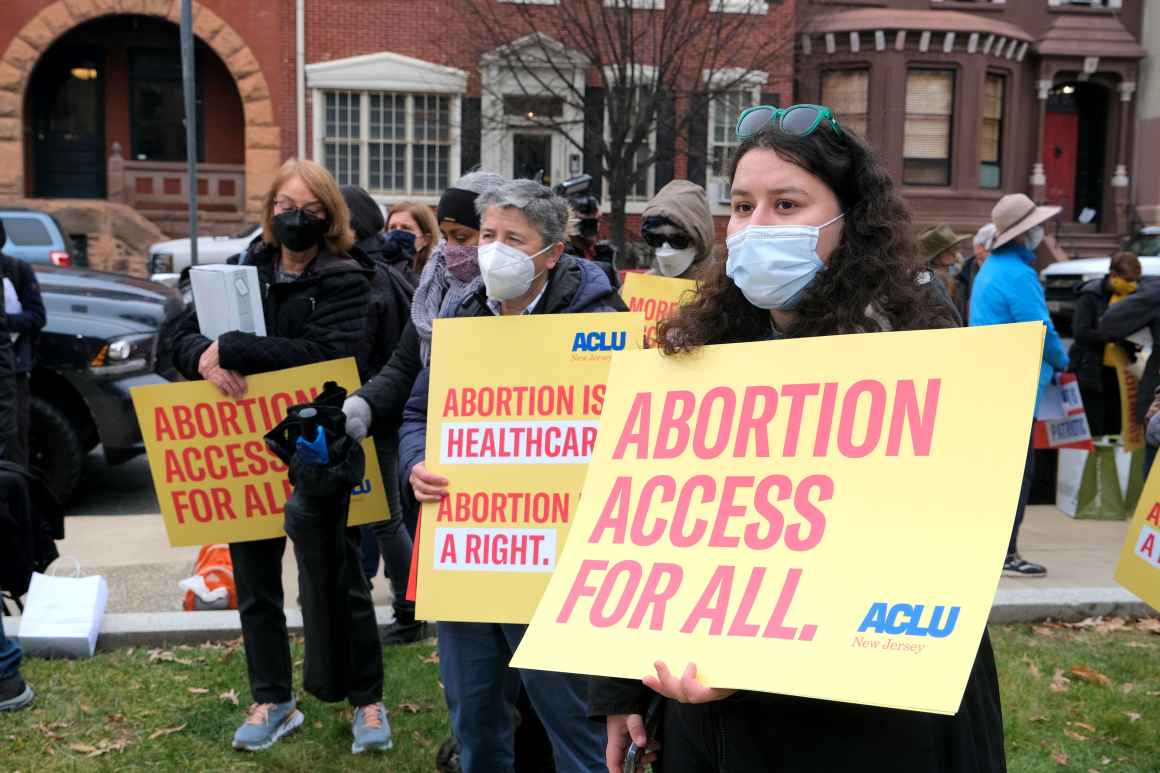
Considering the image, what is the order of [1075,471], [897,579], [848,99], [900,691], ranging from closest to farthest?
[900,691] → [897,579] → [1075,471] → [848,99]

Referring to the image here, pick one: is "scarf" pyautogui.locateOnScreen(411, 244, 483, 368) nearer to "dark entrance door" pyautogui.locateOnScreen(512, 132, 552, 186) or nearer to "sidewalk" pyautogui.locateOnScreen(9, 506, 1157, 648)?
"sidewalk" pyautogui.locateOnScreen(9, 506, 1157, 648)

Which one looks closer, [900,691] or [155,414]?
[900,691]

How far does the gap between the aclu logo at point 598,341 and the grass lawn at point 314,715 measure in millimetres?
1807

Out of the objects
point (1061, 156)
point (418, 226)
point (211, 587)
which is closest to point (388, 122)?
point (1061, 156)

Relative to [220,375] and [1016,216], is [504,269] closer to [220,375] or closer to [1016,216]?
[220,375]

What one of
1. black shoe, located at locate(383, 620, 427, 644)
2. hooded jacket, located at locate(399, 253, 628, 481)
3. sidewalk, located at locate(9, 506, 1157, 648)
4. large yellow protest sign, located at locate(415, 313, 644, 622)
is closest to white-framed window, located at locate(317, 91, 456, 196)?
sidewalk, located at locate(9, 506, 1157, 648)

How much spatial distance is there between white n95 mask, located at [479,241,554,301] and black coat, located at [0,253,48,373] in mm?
4697

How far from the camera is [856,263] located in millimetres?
2139

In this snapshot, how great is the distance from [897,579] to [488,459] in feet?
5.80

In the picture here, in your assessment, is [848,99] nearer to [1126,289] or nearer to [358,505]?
[1126,289]

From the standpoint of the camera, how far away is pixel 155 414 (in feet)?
14.4

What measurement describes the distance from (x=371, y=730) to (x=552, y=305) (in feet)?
5.99

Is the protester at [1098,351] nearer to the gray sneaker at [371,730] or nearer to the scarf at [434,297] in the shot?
the scarf at [434,297]

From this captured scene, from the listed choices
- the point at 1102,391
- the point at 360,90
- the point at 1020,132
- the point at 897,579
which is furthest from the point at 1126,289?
the point at 1020,132
